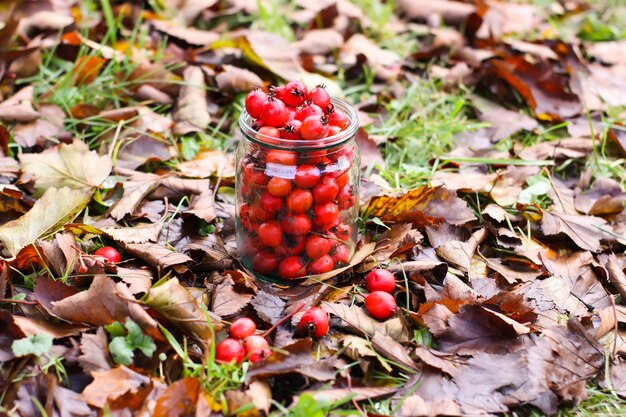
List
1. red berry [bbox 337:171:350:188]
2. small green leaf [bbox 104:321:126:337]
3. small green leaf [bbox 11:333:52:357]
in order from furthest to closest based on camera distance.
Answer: red berry [bbox 337:171:350:188] < small green leaf [bbox 104:321:126:337] < small green leaf [bbox 11:333:52:357]

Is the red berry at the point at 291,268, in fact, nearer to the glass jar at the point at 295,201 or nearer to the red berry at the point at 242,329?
the glass jar at the point at 295,201

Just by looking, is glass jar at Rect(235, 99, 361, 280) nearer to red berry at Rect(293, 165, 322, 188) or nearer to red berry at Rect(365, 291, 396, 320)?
red berry at Rect(293, 165, 322, 188)

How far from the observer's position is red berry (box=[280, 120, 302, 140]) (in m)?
1.97

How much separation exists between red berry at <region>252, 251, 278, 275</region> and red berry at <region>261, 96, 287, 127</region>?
1.34ft

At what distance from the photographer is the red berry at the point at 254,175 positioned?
202cm

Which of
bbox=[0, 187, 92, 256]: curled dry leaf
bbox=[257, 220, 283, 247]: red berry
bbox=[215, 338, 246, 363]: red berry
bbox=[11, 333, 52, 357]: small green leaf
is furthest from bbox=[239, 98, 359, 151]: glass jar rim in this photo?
bbox=[11, 333, 52, 357]: small green leaf

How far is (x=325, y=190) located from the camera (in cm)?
200

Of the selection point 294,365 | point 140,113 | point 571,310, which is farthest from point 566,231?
point 140,113

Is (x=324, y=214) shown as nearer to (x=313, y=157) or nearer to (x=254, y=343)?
(x=313, y=157)

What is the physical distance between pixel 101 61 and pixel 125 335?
1.67m

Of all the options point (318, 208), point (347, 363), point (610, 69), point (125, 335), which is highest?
point (318, 208)

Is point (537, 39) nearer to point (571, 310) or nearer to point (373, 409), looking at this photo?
point (571, 310)

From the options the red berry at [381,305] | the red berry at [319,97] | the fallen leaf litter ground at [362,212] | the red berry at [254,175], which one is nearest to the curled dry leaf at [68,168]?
the fallen leaf litter ground at [362,212]

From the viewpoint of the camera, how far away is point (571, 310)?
215cm
